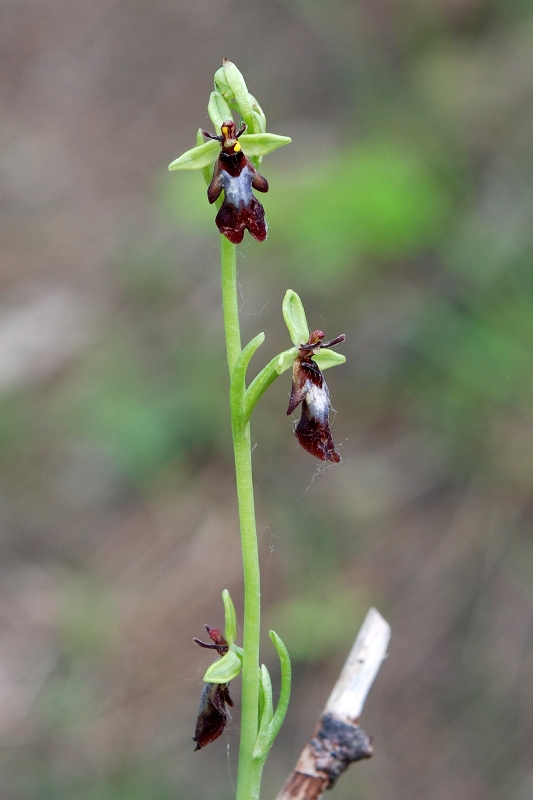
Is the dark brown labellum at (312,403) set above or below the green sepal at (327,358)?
below

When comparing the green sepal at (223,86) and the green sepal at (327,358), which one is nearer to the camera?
the green sepal at (223,86)

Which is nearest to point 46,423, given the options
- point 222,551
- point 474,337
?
point 222,551

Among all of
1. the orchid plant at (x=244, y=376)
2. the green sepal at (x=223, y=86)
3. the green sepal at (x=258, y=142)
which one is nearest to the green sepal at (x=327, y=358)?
the orchid plant at (x=244, y=376)

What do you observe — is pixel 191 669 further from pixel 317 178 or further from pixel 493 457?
pixel 317 178

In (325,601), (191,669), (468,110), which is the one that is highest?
(468,110)

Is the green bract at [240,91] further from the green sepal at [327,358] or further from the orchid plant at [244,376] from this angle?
the green sepal at [327,358]

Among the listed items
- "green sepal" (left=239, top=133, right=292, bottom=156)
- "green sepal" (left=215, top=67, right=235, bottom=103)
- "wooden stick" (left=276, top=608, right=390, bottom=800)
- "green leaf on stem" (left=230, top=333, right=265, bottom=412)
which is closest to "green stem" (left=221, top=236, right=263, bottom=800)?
"green leaf on stem" (left=230, top=333, right=265, bottom=412)

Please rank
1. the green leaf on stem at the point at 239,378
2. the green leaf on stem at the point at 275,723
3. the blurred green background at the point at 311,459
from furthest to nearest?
the blurred green background at the point at 311,459 < the green leaf on stem at the point at 275,723 < the green leaf on stem at the point at 239,378
